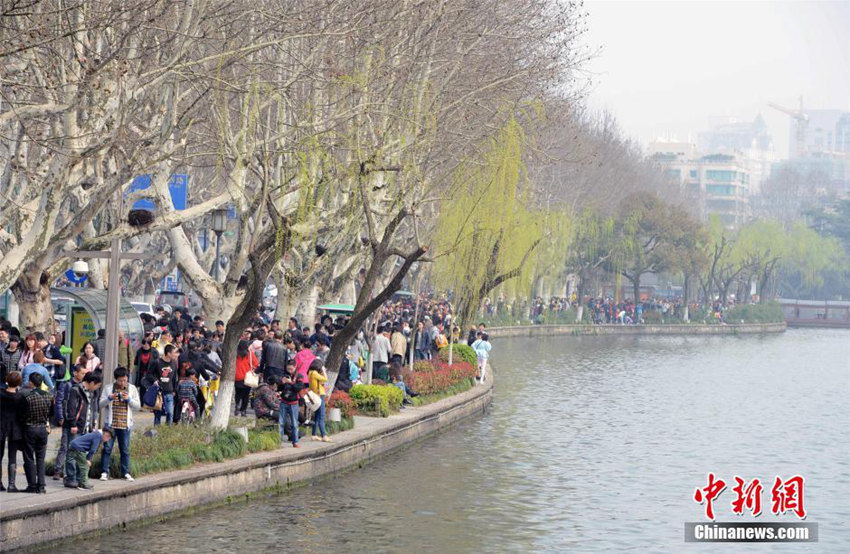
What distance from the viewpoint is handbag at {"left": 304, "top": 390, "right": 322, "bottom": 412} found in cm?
2369

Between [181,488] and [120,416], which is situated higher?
[120,416]

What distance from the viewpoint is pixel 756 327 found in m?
96.9

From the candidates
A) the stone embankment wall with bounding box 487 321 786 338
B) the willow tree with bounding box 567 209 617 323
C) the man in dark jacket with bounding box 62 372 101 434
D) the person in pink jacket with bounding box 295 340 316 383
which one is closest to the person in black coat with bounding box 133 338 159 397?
the person in pink jacket with bounding box 295 340 316 383

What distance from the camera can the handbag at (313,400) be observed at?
2369cm

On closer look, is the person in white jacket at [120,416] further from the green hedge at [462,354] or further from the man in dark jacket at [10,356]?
the green hedge at [462,354]

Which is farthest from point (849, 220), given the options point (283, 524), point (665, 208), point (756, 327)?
point (283, 524)

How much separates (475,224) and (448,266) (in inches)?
200

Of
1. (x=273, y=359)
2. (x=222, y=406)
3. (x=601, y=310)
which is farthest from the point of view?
(x=601, y=310)

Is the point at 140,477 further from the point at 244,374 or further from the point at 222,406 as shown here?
the point at 244,374

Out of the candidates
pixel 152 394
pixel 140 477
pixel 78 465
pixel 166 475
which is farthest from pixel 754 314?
pixel 78 465

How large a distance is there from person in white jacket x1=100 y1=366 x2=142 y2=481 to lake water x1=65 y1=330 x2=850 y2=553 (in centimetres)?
91

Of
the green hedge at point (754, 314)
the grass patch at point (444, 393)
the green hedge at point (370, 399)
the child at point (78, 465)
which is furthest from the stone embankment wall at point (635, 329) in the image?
the child at point (78, 465)

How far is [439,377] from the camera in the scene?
1335 inches

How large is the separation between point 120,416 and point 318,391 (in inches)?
253
